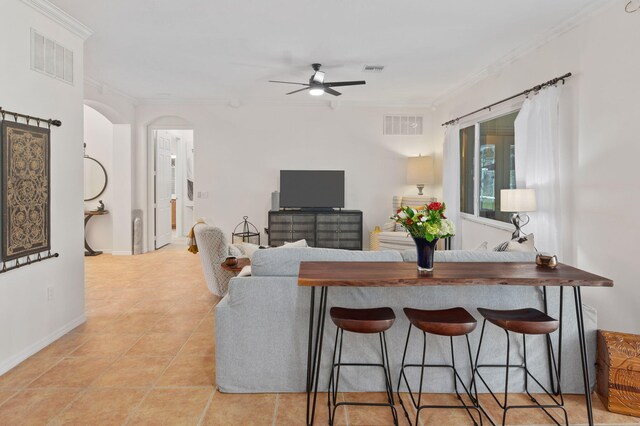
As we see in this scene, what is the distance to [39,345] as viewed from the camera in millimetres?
3119

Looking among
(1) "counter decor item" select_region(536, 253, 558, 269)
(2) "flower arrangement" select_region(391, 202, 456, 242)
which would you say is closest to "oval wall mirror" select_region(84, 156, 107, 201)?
(2) "flower arrangement" select_region(391, 202, 456, 242)

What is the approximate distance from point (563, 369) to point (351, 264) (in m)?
1.49

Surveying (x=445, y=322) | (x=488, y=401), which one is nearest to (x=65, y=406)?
(x=445, y=322)

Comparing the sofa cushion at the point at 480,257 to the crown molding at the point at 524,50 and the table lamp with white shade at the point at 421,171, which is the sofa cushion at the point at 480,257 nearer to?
the crown molding at the point at 524,50

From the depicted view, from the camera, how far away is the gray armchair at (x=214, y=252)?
13.5ft

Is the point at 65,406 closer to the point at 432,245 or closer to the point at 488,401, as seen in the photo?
the point at 432,245

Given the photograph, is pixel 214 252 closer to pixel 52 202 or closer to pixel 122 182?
pixel 52 202

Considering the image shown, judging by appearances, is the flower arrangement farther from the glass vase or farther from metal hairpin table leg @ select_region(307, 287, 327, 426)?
metal hairpin table leg @ select_region(307, 287, 327, 426)

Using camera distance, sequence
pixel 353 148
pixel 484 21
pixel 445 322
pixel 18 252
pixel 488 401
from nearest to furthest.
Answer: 1. pixel 445 322
2. pixel 488 401
3. pixel 18 252
4. pixel 484 21
5. pixel 353 148

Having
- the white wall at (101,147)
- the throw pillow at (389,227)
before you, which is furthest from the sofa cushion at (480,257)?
the white wall at (101,147)

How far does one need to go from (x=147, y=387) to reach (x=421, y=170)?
555cm

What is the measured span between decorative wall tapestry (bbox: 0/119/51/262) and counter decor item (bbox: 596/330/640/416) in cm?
394

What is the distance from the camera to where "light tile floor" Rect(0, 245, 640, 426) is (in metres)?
2.24

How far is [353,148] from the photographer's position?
733cm
